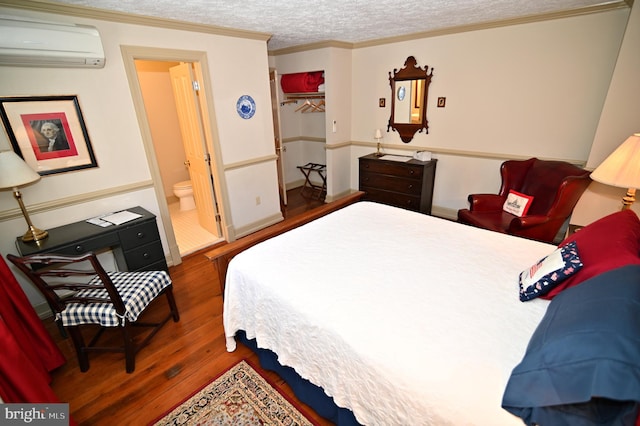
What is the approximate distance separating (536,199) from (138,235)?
3937 millimetres

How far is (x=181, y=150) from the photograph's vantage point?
538cm

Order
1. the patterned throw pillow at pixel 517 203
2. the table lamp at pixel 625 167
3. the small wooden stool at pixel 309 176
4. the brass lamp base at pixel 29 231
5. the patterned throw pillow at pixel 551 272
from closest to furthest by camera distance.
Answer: the patterned throw pillow at pixel 551 272 < the table lamp at pixel 625 167 < the brass lamp base at pixel 29 231 < the patterned throw pillow at pixel 517 203 < the small wooden stool at pixel 309 176

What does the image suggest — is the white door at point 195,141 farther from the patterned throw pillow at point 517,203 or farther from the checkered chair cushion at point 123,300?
the patterned throw pillow at point 517,203

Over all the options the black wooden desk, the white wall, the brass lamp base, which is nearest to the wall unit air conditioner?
the brass lamp base

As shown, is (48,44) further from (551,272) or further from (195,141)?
(551,272)

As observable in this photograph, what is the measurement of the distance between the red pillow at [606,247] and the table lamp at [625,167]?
723 millimetres

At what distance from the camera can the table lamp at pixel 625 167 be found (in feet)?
6.95

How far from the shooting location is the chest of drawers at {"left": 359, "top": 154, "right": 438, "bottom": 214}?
Result: 13.2 feet

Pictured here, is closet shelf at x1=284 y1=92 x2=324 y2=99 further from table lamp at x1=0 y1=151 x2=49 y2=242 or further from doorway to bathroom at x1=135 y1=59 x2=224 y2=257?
table lamp at x1=0 y1=151 x2=49 y2=242

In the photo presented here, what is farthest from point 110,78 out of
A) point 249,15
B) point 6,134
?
point 249,15

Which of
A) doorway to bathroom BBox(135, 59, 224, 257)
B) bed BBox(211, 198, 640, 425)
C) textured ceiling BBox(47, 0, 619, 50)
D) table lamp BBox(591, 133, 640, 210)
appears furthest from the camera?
Answer: doorway to bathroom BBox(135, 59, 224, 257)

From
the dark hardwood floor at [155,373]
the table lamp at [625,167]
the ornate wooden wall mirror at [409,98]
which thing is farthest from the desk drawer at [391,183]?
the dark hardwood floor at [155,373]

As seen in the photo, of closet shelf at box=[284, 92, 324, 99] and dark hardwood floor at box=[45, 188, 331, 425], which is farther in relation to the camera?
closet shelf at box=[284, 92, 324, 99]

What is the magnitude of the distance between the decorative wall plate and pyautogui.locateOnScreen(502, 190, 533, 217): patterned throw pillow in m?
3.17
